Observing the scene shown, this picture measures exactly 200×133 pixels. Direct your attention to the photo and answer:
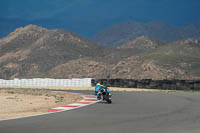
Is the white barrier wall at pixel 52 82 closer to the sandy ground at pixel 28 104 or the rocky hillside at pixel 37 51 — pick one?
the sandy ground at pixel 28 104

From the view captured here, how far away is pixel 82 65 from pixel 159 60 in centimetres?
2089

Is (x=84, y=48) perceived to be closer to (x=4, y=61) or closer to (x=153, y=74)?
(x=4, y=61)

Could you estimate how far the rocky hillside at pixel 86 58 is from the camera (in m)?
71.2

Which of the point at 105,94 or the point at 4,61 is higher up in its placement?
the point at 4,61

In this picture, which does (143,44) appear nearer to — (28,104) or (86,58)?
(86,58)

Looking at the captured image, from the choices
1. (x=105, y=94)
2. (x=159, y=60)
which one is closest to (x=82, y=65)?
(x=159, y=60)

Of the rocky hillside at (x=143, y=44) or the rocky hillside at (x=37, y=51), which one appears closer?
the rocky hillside at (x=37, y=51)

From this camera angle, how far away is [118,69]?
77688 millimetres

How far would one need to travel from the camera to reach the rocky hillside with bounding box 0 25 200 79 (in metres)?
71.2

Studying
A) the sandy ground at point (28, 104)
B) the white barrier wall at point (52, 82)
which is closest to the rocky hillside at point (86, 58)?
the white barrier wall at point (52, 82)

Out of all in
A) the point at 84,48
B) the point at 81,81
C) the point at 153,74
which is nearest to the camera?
the point at 81,81

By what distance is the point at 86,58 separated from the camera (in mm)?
89688

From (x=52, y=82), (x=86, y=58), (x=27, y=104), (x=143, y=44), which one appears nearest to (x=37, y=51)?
(x=86, y=58)

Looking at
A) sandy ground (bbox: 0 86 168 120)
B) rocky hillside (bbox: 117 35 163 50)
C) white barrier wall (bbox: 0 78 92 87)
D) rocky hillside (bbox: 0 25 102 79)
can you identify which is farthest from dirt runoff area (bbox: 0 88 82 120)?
rocky hillside (bbox: 117 35 163 50)
